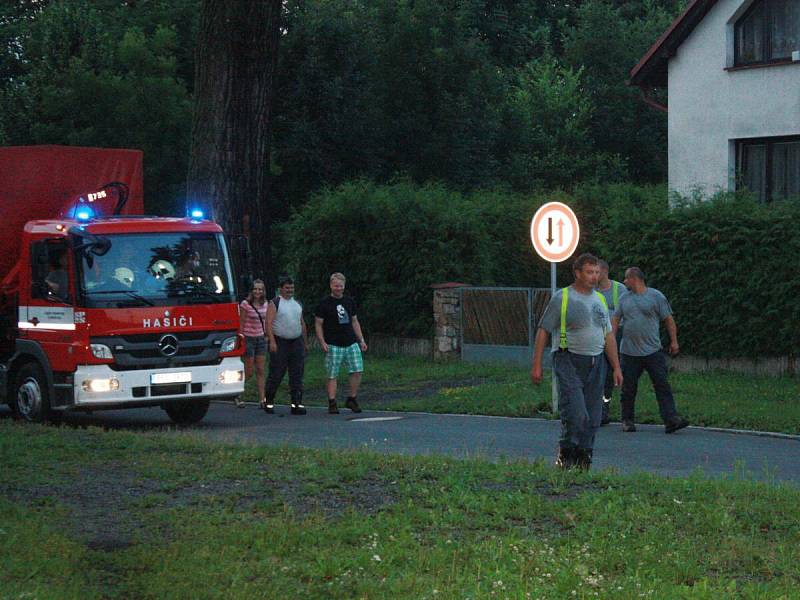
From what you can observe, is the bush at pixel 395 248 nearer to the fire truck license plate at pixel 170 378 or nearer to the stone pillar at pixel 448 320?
the stone pillar at pixel 448 320

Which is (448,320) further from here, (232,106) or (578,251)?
(232,106)

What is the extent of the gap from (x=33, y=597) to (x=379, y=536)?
2246 mm

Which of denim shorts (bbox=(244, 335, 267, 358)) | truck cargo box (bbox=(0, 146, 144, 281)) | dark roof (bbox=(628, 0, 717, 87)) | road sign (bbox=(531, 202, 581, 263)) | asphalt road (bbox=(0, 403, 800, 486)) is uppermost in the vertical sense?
dark roof (bbox=(628, 0, 717, 87))

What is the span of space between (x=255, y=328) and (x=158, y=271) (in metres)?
3.58

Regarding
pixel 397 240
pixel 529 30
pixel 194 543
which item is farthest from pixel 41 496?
pixel 529 30

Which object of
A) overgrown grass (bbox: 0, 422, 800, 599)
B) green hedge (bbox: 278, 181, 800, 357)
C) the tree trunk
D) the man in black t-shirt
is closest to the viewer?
overgrown grass (bbox: 0, 422, 800, 599)

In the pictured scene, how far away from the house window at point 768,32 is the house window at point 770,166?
1.68m

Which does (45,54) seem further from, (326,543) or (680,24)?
(326,543)

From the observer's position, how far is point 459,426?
1741cm

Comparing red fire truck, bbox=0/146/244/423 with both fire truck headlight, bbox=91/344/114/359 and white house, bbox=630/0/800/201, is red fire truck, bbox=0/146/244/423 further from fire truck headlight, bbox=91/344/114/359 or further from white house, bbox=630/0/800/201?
white house, bbox=630/0/800/201

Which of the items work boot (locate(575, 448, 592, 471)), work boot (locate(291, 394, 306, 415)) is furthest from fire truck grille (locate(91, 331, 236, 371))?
work boot (locate(575, 448, 592, 471))

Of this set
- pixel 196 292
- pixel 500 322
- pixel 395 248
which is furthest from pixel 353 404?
pixel 395 248

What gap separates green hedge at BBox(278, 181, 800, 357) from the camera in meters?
21.9

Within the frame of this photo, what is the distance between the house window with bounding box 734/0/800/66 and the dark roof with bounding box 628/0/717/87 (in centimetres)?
84
